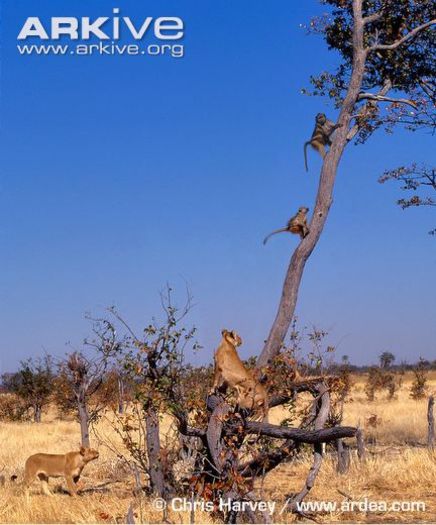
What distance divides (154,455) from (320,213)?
3.83 meters

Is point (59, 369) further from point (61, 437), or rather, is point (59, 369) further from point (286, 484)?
point (286, 484)

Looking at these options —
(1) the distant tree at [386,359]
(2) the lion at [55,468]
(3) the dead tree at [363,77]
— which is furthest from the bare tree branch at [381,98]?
(1) the distant tree at [386,359]

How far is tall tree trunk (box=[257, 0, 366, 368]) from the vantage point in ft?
32.1

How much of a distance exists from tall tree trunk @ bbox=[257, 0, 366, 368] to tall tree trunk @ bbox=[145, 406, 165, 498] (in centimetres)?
177

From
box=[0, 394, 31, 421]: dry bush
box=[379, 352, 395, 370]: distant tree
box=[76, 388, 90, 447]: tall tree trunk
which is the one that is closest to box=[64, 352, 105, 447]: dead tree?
box=[76, 388, 90, 447]: tall tree trunk

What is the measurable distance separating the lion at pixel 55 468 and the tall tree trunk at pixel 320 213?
3.99 metres

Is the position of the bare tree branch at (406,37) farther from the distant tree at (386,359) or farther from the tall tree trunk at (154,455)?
the distant tree at (386,359)

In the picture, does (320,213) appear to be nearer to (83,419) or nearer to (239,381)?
(239,381)

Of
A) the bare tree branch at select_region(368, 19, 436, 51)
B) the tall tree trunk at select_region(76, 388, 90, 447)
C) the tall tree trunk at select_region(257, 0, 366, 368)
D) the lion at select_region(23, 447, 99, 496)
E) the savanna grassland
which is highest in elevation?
the bare tree branch at select_region(368, 19, 436, 51)

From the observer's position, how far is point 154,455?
36.8ft

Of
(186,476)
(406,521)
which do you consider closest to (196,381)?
(186,476)

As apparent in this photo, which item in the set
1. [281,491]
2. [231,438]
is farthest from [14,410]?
[231,438]

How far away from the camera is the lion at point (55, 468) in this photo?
12.2 meters

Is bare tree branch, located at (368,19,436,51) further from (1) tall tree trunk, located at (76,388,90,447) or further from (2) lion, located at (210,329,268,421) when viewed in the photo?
(1) tall tree trunk, located at (76,388,90,447)
